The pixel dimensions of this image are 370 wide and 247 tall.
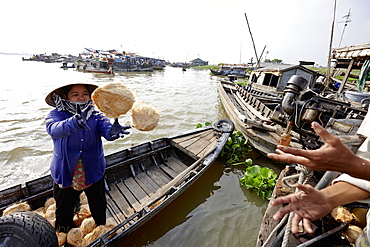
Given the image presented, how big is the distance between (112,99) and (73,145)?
33.8 inches

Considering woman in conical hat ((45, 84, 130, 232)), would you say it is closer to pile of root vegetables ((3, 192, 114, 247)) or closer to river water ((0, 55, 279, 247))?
pile of root vegetables ((3, 192, 114, 247))

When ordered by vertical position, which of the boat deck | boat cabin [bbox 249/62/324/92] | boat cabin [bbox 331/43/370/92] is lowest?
the boat deck

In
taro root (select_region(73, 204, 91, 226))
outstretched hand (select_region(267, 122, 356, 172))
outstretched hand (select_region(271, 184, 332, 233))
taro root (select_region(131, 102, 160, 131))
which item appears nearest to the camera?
outstretched hand (select_region(267, 122, 356, 172))

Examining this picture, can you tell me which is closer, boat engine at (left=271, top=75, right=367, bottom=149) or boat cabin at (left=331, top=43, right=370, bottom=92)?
boat engine at (left=271, top=75, right=367, bottom=149)

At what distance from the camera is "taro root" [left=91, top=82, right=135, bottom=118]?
216 cm

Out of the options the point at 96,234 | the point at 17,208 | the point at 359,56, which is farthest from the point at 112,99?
the point at 359,56

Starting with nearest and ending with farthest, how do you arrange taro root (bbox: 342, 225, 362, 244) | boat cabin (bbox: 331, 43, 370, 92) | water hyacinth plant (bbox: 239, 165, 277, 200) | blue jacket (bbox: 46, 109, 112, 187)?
blue jacket (bbox: 46, 109, 112, 187) → taro root (bbox: 342, 225, 362, 244) → water hyacinth plant (bbox: 239, 165, 277, 200) → boat cabin (bbox: 331, 43, 370, 92)

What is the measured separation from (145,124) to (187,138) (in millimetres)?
3393

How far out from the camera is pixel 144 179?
4520mm

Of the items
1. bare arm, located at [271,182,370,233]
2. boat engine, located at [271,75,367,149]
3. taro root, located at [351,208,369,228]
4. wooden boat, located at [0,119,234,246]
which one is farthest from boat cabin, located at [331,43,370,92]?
bare arm, located at [271,182,370,233]

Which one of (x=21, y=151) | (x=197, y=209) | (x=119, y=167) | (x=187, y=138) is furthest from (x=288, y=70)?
(x=21, y=151)

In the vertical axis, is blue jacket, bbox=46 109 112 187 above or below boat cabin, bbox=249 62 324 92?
below

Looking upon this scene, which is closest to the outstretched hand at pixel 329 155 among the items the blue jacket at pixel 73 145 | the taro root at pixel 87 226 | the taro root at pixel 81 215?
the blue jacket at pixel 73 145

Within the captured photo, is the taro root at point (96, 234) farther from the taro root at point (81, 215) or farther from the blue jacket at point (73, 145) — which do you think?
the blue jacket at point (73, 145)
